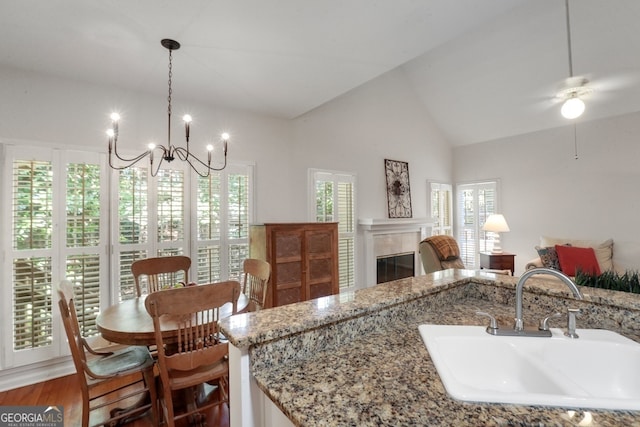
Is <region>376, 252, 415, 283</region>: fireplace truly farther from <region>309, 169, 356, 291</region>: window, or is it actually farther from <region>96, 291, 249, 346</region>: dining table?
<region>96, 291, 249, 346</region>: dining table

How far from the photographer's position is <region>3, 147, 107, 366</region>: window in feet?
8.07

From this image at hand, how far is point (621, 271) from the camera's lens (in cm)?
409

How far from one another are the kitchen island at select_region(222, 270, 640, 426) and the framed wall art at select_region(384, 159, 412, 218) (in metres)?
3.55

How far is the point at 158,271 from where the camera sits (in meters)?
2.70

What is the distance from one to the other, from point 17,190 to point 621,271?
6.78 meters

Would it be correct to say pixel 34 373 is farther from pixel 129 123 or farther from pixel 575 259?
pixel 575 259

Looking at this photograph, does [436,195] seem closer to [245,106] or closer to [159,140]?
[245,106]

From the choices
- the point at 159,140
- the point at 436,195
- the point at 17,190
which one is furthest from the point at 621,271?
the point at 17,190

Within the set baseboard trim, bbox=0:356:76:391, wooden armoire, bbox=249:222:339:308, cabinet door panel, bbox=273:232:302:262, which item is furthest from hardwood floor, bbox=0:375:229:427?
cabinet door panel, bbox=273:232:302:262

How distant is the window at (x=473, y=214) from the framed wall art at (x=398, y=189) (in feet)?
4.73

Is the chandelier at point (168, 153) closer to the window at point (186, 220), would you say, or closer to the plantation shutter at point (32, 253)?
the window at point (186, 220)

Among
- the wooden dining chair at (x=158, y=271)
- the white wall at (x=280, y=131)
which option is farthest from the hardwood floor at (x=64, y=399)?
the white wall at (x=280, y=131)

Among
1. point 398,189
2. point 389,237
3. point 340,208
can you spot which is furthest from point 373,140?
point 389,237

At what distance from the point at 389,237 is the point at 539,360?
12.5 ft
